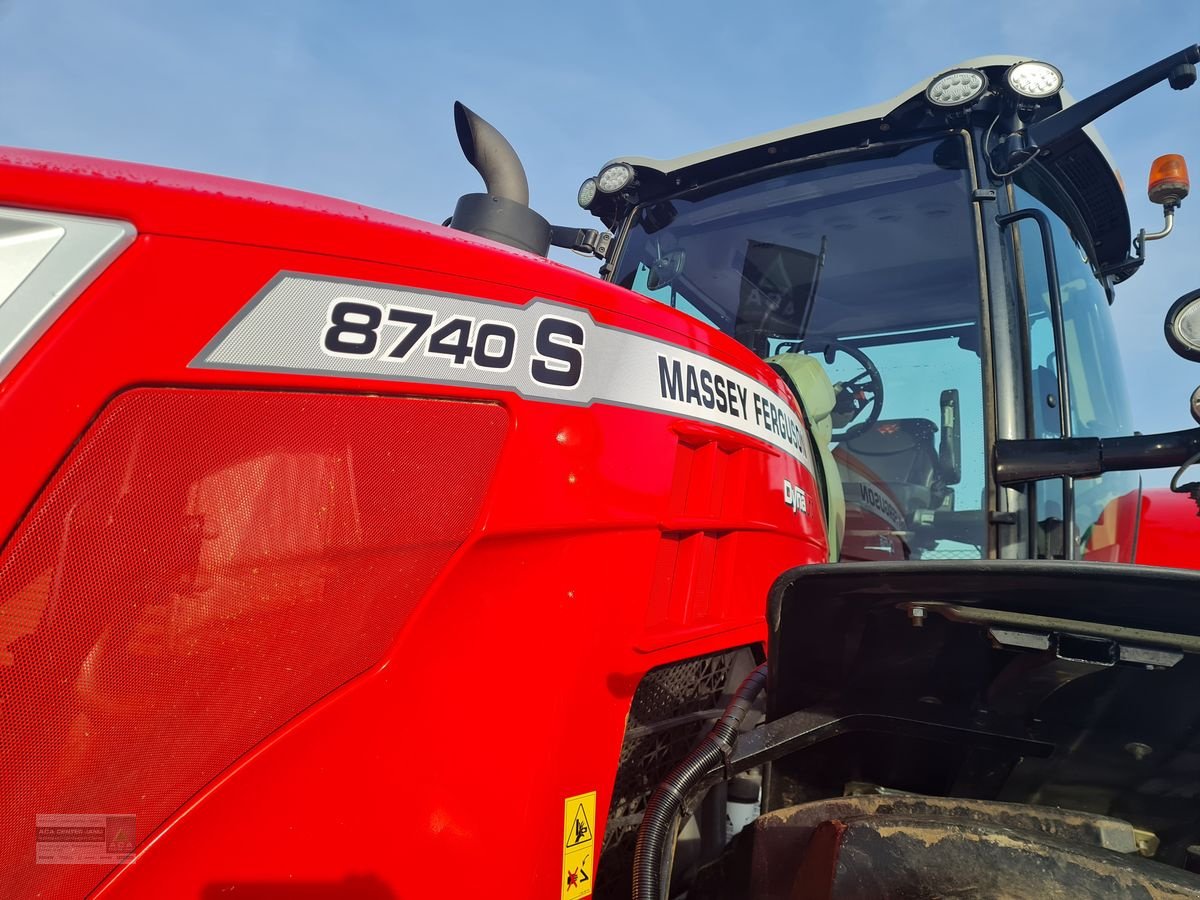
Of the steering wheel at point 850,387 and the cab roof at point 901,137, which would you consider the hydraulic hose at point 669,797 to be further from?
the cab roof at point 901,137

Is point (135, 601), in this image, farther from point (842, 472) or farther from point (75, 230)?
point (842, 472)

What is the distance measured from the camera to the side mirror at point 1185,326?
1767 mm

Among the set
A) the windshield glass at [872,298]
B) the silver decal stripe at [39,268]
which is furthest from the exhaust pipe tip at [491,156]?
the windshield glass at [872,298]

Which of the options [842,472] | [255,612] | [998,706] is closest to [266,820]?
[255,612]

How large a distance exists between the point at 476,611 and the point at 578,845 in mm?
403

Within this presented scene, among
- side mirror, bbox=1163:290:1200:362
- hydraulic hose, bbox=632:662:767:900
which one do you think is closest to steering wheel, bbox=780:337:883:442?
side mirror, bbox=1163:290:1200:362

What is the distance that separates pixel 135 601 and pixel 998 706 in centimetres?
120

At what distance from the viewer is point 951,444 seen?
2.29 m

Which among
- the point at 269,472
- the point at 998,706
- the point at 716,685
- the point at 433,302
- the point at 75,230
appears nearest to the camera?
the point at 75,230

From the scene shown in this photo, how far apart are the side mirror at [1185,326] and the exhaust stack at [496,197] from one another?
125 cm

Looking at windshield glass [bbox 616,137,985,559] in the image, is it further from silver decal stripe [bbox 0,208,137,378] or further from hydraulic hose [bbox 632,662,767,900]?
silver decal stripe [bbox 0,208,137,378]

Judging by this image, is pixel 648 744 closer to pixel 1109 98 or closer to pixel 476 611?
pixel 476 611

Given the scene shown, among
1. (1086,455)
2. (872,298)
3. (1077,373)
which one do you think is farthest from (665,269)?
(1086,455)

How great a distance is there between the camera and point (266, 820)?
966 mm
